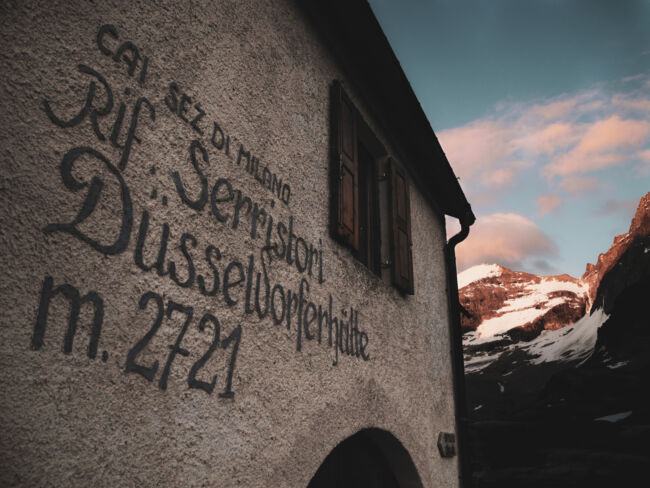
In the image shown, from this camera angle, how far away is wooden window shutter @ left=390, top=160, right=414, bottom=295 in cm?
369

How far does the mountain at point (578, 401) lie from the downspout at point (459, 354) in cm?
21

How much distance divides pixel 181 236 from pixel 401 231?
2.54 metres

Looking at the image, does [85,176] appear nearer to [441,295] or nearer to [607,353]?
[441,295]

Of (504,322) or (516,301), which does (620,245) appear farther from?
(516,301)

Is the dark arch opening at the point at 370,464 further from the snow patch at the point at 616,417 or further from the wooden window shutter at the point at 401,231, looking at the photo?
the snow patch at the point at 616,417

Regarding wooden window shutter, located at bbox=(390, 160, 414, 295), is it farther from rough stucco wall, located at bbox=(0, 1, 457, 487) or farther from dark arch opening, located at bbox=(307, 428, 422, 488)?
dark arch opening, located at bbox=(307, 428, 422, 488)

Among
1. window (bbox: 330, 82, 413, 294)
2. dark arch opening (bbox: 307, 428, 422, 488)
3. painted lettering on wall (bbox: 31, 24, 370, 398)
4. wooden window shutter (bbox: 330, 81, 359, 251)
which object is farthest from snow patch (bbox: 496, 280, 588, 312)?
painted lettering on wall (bbox: 31, 24, 370, 398)

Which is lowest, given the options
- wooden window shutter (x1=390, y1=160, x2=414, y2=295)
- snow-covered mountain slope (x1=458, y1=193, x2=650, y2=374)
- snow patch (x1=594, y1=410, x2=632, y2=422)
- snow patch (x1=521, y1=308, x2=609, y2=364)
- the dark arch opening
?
the dark arch opening

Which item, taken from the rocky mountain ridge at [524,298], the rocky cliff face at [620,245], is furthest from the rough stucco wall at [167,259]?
the rocky mountain ridge at [524,298]

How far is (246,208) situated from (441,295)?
3.40 meters

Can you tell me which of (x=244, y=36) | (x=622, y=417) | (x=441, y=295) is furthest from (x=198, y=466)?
(x=622, y=417)

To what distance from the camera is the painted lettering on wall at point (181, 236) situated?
53.1 inches

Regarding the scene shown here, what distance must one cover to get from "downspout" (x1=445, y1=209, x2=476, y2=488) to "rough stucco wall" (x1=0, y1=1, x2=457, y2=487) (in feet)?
7.28

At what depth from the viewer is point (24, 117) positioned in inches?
48.9
